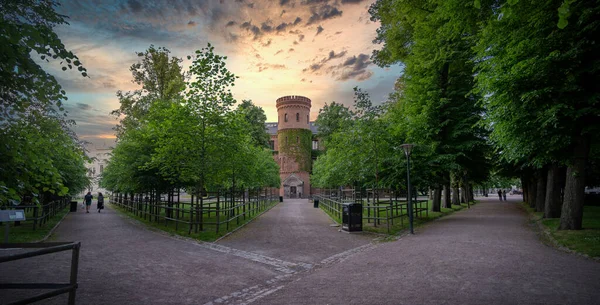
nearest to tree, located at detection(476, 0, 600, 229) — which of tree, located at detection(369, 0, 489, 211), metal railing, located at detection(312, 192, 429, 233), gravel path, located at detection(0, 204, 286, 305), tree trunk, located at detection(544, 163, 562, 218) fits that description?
tree trunk, located at detection(544, 163, 562, 218)

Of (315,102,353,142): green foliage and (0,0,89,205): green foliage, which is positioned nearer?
(0,0,89,205): green foliage

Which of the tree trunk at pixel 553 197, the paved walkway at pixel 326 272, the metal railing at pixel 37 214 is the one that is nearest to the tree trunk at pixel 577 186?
the paved walkway at pixel 326 272

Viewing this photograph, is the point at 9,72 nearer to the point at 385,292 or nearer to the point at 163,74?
the point at 385,292

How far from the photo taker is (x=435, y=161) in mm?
19469

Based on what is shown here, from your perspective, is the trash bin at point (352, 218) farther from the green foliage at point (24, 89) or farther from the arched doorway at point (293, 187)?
the arched doorway at point (293, 187)

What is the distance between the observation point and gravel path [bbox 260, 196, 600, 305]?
5.51m

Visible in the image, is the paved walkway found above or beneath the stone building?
beneath

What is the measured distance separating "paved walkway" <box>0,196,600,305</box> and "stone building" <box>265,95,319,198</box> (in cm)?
4846

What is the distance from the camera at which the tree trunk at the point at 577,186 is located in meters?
11.5

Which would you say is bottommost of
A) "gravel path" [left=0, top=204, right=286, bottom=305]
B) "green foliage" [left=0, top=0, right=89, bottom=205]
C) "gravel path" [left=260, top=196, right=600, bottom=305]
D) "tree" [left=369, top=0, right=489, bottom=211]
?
"gravel path" [left=0, top=204, right=286, bottom=305]

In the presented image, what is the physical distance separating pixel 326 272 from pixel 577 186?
9.78 meters

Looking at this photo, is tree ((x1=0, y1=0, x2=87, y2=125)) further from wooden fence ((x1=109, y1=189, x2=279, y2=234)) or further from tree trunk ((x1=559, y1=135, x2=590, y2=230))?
tree trunk ((x1=559, y1=135, x2=590, y2=230))

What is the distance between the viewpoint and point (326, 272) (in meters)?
7.49

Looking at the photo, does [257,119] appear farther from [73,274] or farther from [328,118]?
[73,274]
